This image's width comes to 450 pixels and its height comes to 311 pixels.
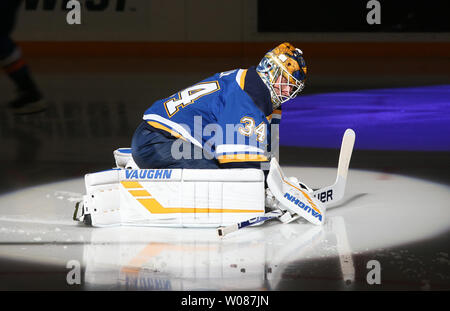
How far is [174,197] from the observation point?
11.1 ft

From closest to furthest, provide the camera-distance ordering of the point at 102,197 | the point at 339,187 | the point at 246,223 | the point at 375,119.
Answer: the point at 246,223, the point at 102,197, the point at 339,187, the point at 375,119

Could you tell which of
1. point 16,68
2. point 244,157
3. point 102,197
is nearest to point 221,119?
point 244,157

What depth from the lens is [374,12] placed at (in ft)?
34.6

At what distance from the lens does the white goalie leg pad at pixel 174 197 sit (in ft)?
11.0

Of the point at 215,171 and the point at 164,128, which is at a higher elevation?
the point at 164,128

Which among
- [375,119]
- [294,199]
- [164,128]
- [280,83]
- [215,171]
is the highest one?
[280,83]

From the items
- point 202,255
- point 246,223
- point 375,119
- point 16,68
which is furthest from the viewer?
point 16,68

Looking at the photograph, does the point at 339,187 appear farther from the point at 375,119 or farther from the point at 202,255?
the point at 375,119

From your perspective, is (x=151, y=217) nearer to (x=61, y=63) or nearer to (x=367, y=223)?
(x=367, y=223)

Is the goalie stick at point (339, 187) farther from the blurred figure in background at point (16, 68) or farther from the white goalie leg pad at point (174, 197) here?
the blurred figure in background at point (16, 68)

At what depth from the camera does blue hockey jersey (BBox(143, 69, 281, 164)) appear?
3.35 meters

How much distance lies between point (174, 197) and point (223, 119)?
15.8 inches

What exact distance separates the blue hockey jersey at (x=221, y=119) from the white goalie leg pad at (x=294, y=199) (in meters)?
0.10

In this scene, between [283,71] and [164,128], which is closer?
[283,71]
